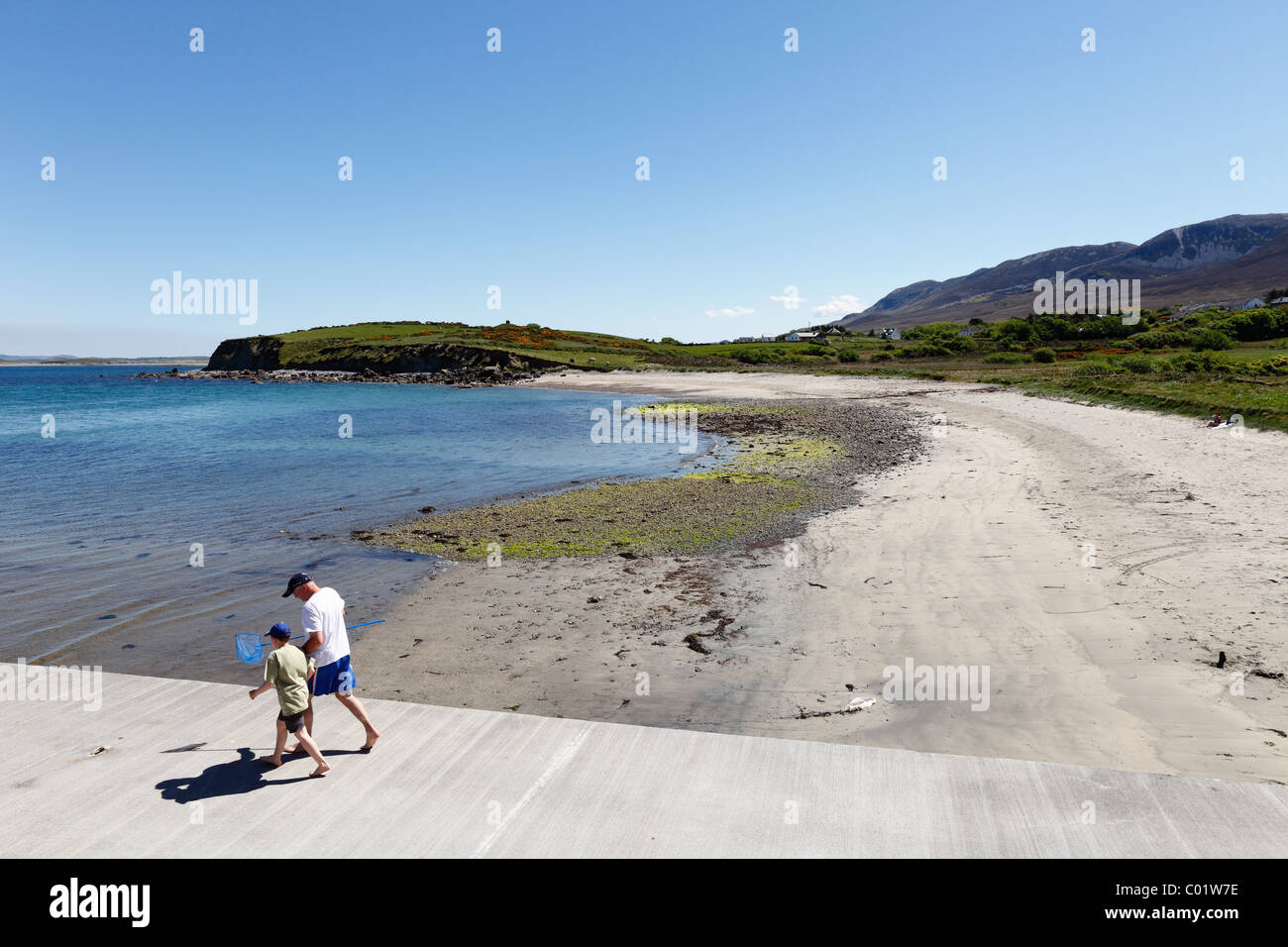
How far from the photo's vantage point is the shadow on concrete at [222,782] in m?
5.68

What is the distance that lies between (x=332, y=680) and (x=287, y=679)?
1.81 feet

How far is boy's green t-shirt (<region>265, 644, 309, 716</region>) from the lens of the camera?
20.0 ft

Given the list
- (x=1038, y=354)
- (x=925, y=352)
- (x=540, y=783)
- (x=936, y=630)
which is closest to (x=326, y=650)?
(x=540, y=783)

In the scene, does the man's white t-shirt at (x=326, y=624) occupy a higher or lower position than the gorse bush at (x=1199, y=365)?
lower

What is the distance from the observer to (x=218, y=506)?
2131 cm

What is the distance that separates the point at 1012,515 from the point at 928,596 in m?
6.27

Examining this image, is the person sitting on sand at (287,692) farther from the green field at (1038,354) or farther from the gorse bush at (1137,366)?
the gorse bush at (1137,366)

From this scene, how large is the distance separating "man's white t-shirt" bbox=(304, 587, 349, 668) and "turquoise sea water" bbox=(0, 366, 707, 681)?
3841 mm

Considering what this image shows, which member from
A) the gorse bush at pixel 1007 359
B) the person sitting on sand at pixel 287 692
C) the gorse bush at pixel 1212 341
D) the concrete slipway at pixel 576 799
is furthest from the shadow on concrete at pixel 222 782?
the gorse bush at pixel 1212 341

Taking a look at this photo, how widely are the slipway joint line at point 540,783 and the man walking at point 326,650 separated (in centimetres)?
171

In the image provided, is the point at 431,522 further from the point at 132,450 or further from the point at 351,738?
the point at 132,450

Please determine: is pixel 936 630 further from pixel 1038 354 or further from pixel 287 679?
pixel 1038 354

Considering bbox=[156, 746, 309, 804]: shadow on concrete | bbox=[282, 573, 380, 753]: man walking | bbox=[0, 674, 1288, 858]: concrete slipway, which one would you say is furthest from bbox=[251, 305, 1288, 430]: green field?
bbox=[156, 746, 309, 804]: shadow on concrete
